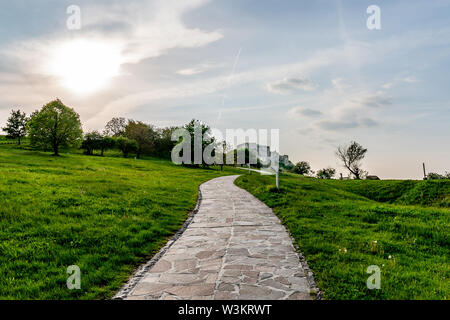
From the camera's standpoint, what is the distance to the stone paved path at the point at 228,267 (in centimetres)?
483

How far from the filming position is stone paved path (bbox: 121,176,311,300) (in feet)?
15.8

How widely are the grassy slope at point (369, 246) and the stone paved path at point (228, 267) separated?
585 mm

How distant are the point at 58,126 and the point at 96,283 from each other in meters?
50.8

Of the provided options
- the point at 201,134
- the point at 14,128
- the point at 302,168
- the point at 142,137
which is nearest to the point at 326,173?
the point at 302,168

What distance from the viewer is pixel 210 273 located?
18.4 ft

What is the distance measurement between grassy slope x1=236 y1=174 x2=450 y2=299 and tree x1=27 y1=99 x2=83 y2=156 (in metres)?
45.7

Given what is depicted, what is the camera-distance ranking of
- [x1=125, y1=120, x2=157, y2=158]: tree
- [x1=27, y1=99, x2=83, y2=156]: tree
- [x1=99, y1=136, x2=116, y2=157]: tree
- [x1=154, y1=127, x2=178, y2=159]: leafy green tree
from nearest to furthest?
1. [x1=27, y1=99, x2=83, y2=156]: tree
2. [x1=99, y1=136, x2=116, y2=157]: tree
3. [x1=125, y1=120, x2=157, y2=158]: tree
4. [x1=154, y1=127, x2=178, y2=159]: leafy green tree

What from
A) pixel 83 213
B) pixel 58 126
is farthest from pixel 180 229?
pixel 58 126

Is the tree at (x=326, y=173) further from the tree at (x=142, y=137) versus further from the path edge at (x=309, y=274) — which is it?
the path edge at (x=309, y=274)

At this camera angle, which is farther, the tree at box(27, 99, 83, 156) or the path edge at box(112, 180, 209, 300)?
the tree at box(27, 99, 83, 156)

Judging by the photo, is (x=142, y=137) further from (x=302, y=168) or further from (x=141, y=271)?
(x=141, y=271)

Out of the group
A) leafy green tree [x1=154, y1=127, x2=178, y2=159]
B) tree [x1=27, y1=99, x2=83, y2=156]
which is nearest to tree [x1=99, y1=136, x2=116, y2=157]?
leafy green tree [x1=154, y1=127, x2=178, y2=159]

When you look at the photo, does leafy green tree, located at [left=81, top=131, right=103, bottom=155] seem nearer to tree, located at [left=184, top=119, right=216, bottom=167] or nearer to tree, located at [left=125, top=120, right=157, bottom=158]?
tree, located at [left=125, top=120, right=157, bottom=158]
